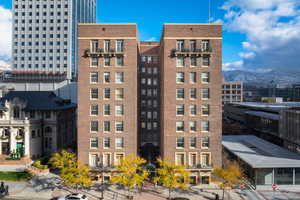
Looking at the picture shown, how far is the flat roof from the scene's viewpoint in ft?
122

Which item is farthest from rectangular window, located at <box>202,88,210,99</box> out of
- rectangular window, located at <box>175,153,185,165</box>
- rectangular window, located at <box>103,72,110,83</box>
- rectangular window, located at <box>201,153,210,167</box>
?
rectangular window, located at <box>103,72,110,83</box>

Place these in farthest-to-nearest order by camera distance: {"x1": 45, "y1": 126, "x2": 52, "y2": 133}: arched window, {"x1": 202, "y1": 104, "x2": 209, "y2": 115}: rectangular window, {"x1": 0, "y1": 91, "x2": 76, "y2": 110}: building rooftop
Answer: {"x1": 45, "y1": 126, "x2": 52, "y2": 133}: arched window < {"x1": 0, "y1": 91, "x2": 76, "y2": 110}: building rooftop < {"x1": 202, "y1": 104, "x2": 209, "y2": 115}: rectangular window

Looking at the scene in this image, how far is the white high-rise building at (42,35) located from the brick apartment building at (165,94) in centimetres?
6263

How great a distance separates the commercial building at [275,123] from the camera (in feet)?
157

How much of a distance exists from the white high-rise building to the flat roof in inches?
3080

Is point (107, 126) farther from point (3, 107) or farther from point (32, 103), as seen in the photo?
point (3, 107)

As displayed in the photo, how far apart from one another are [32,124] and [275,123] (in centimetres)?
6678

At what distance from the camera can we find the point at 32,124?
160ft

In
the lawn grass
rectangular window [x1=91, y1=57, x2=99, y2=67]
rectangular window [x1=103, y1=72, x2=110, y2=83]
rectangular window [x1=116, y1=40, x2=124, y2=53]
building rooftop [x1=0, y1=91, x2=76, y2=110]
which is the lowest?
the lawn grass

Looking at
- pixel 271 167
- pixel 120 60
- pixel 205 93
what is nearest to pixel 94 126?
pixel 120 60

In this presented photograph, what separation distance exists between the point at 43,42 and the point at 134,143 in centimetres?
8189

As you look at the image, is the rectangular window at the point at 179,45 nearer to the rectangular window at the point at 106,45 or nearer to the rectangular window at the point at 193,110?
the rectangular window at the point at 193,110

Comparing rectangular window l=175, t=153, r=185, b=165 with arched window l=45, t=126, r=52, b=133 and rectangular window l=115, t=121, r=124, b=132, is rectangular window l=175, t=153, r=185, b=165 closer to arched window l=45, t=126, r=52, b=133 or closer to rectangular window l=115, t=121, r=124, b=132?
rectangular window l=115, t=121, r=124, b=132

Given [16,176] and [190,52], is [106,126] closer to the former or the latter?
[16,176]
